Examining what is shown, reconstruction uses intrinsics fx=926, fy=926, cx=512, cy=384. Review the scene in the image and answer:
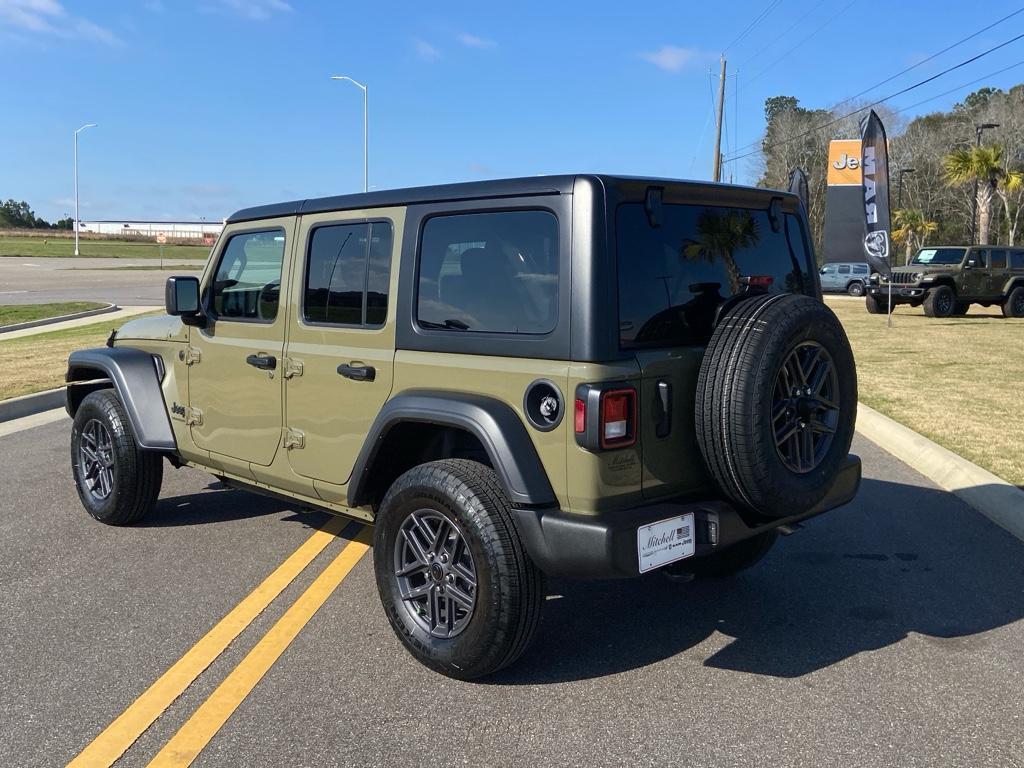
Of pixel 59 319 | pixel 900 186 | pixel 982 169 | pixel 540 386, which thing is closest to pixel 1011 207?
pixel 900 186

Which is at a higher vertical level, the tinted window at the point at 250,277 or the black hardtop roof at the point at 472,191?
the black hardtop roof at the point at 472,191

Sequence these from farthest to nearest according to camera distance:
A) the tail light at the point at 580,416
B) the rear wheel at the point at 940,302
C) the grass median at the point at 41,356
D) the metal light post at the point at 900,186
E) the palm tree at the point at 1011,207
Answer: the metal light post at the point at 900,186
the palm tree at the point at 1011,207
the rear wheel at the point at 940,302
the grass median at the point at 41,356
the tail light at the point at 580,416

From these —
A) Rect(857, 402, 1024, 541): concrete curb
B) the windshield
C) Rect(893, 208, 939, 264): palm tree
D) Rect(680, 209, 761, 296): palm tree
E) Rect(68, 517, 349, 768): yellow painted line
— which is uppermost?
Rect(893, 208, 939, 264): palm tree

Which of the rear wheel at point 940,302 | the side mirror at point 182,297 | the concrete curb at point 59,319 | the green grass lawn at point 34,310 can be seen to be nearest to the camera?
the side mirror at point 182,297

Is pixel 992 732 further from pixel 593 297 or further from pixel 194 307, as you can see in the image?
pixel 194 307

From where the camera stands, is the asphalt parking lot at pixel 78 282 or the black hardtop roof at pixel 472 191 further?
the asphalt parking lot at pixel 78 282

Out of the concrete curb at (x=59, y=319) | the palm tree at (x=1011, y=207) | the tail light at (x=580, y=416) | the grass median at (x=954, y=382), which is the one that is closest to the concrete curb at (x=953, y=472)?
the grass median at (x=954, y=382)

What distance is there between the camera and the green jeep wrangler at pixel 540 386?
3330 millimetres

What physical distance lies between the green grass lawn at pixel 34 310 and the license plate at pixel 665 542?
18.2m

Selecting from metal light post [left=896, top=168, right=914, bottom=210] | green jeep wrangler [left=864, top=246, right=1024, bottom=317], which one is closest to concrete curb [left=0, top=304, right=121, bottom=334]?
green jeep wrangler [left=864, top=246, right=1024, bottom=317]

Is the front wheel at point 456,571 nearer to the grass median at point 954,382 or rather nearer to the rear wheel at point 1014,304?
the grass median at point 954,382

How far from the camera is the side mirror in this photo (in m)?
4.89

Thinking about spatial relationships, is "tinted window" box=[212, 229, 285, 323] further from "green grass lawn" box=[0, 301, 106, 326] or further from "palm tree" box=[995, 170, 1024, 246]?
"palm tree" box=[995, 170, 1024, 246]

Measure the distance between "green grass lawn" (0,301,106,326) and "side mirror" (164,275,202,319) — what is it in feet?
51.0
